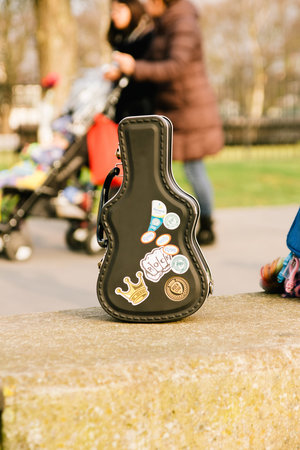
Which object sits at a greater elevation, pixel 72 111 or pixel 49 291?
pixel 72 111

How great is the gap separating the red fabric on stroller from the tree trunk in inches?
218

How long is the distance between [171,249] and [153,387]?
0.53 metres

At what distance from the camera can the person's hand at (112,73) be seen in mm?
4566

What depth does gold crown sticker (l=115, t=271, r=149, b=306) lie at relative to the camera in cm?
204

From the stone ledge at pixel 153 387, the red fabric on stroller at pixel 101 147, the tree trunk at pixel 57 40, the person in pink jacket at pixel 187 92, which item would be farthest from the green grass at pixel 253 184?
the stone ledge at pixel 153 387

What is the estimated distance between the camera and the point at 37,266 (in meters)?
4.64

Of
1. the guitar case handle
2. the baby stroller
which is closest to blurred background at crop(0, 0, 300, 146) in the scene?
A: the baby stroller

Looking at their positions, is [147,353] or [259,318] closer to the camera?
[147,353]

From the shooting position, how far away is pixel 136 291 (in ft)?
6.70

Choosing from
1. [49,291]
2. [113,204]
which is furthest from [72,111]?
[113,204]

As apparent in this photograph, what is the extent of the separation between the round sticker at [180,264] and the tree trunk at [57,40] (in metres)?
8.33

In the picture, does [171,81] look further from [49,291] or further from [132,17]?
[49,291]

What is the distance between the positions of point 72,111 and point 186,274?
3001 millimetres

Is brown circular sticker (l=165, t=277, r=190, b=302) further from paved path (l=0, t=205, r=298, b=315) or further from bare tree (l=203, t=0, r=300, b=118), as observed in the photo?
bare tree (l=203, t=0, r=300, b=118)
